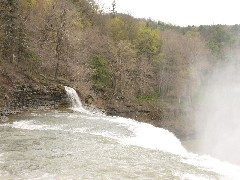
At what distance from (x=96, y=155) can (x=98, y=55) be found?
3591 centimetres

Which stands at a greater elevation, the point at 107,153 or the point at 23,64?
the point at 23,64

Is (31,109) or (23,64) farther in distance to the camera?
(23,64)

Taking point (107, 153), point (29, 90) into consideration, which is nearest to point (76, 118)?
point (29, 90)

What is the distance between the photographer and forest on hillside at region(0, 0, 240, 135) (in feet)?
121

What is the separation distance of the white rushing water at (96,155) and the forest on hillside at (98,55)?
37.4 feet

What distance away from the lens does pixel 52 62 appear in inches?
1565

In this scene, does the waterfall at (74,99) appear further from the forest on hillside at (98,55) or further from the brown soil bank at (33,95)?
the forest on hillside at (98,55)

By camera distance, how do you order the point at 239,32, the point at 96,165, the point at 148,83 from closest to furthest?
the point at 96,165 → the point at 148,83 → the point at 239,32

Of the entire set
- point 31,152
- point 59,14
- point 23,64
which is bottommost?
point 31,152

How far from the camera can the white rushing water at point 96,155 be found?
12.9 m

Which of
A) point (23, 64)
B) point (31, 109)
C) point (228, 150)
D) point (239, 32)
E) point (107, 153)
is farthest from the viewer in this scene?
point (239, 32)

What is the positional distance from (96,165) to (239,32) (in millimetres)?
101551

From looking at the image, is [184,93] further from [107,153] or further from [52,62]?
[107,153]

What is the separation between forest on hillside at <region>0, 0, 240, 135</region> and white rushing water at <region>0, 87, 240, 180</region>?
37.4 feet
